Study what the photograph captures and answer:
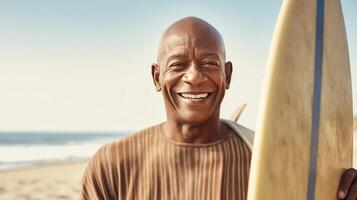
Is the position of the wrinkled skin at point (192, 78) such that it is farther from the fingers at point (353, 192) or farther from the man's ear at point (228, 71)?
the fingers at point (353, 192)

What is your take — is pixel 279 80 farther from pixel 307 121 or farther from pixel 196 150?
pixel 196 150

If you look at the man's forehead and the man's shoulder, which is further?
the man's shoulder

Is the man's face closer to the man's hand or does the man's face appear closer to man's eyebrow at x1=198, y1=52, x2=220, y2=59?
man's eyebrow at x1=198, y1=52, x2=220, y2=59

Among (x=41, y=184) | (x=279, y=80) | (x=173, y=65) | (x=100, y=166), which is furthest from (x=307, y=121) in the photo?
(x=41, y=184)

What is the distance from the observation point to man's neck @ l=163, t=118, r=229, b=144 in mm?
1862

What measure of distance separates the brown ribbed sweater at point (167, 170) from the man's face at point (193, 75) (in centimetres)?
13

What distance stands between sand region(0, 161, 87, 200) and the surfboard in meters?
7.52

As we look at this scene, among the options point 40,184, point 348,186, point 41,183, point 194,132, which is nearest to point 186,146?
point 194,132

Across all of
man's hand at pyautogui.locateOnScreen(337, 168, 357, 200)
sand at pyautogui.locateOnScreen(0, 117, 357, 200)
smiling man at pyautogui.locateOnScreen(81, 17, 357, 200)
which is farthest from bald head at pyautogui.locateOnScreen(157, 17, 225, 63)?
sand at pyautogui.locateOnScreen(0, 117, 357, 200)

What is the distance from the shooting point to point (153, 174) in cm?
185

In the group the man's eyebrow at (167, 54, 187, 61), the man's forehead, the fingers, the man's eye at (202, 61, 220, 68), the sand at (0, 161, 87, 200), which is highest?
the man's forehead

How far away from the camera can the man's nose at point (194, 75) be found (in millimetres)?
1765

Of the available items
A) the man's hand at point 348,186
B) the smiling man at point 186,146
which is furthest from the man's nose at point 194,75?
the man's hand at point 348,186

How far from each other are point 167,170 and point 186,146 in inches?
4.2
